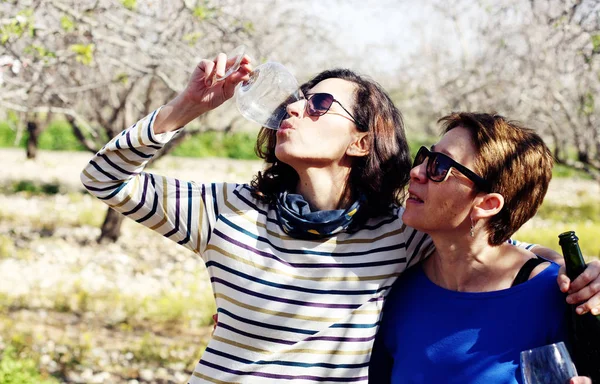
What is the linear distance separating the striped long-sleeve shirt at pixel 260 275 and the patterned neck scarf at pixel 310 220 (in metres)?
0.03

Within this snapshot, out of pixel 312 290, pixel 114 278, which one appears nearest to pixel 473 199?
pixel 312 290

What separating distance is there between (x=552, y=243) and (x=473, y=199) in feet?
27.6

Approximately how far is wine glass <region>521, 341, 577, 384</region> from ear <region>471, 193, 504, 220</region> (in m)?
0.47

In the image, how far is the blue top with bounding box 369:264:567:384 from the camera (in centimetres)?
204

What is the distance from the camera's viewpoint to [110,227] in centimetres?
995

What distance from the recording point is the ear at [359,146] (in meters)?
2.53

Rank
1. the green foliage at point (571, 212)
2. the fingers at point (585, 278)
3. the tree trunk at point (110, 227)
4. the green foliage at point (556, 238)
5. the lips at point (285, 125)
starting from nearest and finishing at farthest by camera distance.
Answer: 1. the fingers at point (585, 278)
2. the lips at point (285, 125)
3. the green foliage at point (556, 238)
4. the tree trunk at point (110, 227)
5. the green foliage at point (571, 212)

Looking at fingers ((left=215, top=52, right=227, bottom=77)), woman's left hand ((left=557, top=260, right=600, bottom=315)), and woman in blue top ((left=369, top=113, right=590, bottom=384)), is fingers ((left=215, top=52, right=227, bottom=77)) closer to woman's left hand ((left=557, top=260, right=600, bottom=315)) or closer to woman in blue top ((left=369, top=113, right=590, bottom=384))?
woman in blue top ((left=369, top=113, right=590, bottom=384))

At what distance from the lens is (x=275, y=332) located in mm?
2184

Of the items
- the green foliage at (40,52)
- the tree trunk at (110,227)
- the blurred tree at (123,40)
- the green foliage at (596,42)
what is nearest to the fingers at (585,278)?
the green foliage at (596,42)

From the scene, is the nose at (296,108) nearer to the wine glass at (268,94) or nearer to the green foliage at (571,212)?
the wine glass at (268,94)

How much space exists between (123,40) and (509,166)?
407 centimetres

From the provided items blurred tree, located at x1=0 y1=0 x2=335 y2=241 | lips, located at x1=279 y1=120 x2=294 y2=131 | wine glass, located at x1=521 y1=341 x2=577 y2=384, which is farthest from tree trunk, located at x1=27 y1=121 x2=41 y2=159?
wine glass, located at x1=521 y1=341 x2=577 y2=384

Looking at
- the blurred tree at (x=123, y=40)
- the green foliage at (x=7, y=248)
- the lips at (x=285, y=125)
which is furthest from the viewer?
the green foliage at (x=7, y=248)
